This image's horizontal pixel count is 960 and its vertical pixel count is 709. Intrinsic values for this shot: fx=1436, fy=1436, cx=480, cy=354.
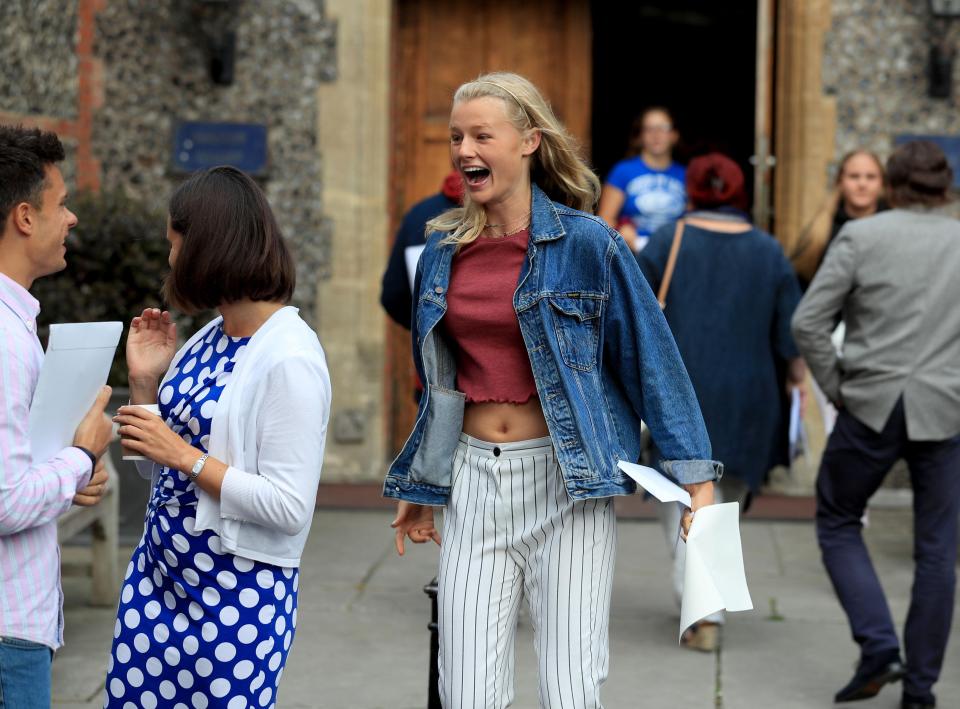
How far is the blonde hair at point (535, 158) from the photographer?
10.5ft

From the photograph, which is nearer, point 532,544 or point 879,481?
point 532,544

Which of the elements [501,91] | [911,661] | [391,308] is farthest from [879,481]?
[501,91]

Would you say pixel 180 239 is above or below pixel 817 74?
below

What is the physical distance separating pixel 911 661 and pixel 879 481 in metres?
0.61

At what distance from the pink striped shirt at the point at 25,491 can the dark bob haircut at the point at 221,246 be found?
301 millimetres

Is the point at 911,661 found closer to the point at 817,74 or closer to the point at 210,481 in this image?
the point at 210,481

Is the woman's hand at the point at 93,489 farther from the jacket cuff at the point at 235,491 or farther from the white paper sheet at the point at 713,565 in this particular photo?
the white paper sheet at the point at 713,565

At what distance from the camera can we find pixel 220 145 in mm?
8891

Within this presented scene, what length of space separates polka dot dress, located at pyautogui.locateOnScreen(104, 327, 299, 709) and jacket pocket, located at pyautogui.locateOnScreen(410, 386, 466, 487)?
0.51 metres

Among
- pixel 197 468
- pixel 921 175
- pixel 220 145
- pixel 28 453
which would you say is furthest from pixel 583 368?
pixel 220 145

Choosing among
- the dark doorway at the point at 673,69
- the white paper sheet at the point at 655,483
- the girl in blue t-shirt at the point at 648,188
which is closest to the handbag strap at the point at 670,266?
the white paper sheet at the point at 655,483

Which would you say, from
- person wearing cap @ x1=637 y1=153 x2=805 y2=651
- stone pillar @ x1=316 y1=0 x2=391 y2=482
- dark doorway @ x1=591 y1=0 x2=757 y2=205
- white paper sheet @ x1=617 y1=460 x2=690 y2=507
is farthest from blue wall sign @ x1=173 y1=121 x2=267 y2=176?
white paper sheet @ x1=617 y1=460 x2=690 y2=507

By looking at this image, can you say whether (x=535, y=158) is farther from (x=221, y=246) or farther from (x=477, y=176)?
(x=221, y=246)

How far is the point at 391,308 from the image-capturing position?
227 inches
